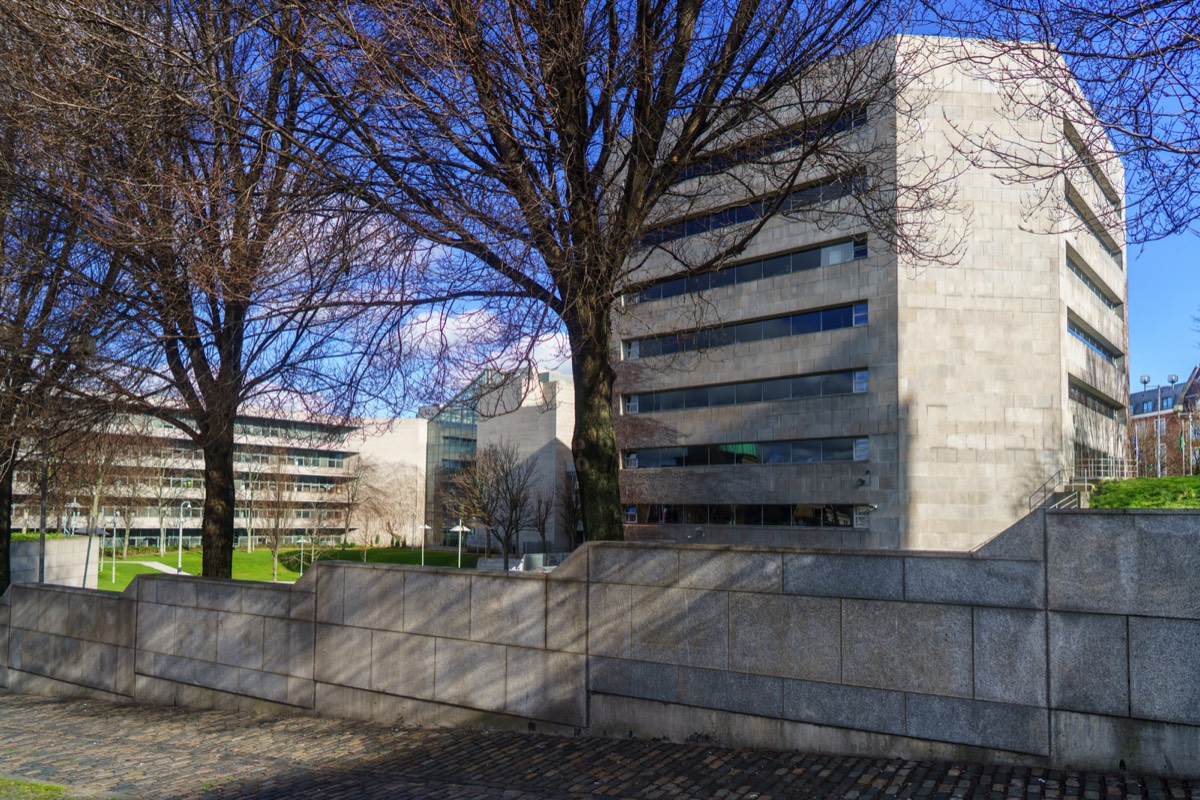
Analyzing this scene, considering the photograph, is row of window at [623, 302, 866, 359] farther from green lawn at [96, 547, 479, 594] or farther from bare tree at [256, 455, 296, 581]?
bare tree at [256, 455, 296, 581]

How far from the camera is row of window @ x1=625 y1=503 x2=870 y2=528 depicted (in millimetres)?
38438

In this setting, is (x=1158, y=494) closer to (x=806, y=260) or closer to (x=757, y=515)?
(x=806, y=260)

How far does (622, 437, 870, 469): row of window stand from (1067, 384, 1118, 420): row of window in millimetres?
9569

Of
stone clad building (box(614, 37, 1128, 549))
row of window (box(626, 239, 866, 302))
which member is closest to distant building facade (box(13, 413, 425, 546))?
row of window (box(626, 239, 866, 302))

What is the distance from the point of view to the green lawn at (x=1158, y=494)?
14.4m

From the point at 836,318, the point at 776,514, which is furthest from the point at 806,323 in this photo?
the point at 776,514

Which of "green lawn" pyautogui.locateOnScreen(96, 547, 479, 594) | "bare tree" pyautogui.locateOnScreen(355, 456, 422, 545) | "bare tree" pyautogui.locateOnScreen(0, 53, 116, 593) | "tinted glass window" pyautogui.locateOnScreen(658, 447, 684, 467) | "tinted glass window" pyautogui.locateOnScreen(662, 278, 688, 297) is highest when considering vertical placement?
"tinted glass window" pyautogui.locateOnScreen(662, 278, 688, 297)

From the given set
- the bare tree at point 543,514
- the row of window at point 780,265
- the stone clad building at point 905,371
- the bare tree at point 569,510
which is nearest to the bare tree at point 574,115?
the stone clad building at point 905,371

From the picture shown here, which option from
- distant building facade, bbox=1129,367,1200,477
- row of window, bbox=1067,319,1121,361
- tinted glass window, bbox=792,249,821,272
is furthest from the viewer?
distant building facade, bbox=1129,367,1200,477

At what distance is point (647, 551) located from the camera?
799 cm

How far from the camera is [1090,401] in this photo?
4328 centimetres

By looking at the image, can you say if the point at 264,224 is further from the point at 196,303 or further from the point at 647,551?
the point at 647,551

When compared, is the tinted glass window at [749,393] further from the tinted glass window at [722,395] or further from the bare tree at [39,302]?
the bare tree at [39,302]

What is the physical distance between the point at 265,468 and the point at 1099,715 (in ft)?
226
